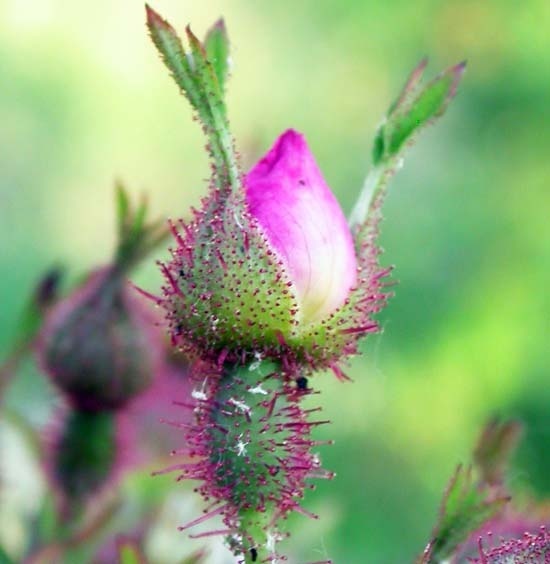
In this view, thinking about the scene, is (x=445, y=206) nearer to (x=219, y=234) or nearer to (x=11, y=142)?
(x=11, y=142)

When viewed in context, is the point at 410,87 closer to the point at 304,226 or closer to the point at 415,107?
the point at 415,107

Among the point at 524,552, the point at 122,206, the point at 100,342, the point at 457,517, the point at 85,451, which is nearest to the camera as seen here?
the point at 524,552

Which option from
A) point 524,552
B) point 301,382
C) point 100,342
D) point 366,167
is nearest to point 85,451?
point 100,342

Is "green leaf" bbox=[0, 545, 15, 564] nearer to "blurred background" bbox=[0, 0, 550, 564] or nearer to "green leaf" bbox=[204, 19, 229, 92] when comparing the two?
"green leaf" bbox=[204, 19, 229, 92]

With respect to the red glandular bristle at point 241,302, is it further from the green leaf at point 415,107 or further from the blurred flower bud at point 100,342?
the blurred flower bud at point 100,342

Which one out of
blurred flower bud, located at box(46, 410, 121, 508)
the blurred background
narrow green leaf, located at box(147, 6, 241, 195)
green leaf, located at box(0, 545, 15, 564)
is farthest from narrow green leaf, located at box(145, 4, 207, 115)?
the blurred background

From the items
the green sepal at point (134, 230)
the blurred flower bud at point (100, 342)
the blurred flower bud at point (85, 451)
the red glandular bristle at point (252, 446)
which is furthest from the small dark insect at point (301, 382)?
the blurred flower bud at point (85, 451)
